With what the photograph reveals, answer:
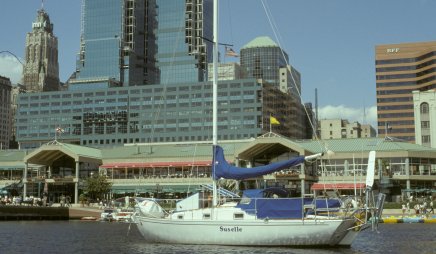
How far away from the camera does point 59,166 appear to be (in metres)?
137

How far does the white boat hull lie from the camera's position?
44.6m

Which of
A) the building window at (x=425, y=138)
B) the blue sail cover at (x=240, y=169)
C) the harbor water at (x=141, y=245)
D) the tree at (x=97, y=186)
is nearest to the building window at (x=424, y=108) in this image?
the building window at (x=425, y=138)

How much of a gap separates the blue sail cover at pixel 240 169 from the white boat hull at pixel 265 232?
4871 mm

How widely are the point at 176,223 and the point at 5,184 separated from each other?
101111 millimetres

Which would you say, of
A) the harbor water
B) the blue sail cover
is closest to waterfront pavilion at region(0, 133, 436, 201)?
the harbor water

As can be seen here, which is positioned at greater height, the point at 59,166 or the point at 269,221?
the point at 59,166

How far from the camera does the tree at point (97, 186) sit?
11888 cm

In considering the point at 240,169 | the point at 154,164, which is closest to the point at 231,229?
the point at 240,169

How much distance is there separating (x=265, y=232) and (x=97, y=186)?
3110 inches

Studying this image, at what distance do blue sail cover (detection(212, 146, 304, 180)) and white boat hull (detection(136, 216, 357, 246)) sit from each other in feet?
16.0

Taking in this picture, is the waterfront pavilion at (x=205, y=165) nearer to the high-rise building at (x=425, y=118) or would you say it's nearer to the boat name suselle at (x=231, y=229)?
the boat name suselle at (x=231, y=229)

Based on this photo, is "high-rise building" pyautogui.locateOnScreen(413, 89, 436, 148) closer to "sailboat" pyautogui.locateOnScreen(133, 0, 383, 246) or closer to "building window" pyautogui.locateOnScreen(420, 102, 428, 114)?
"building window" pyautogui.locateOnScreen(420, 102, 428, 114)

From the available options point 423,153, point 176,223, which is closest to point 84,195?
point 423,153

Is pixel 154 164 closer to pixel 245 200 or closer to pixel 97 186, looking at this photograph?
pixel 97 186
